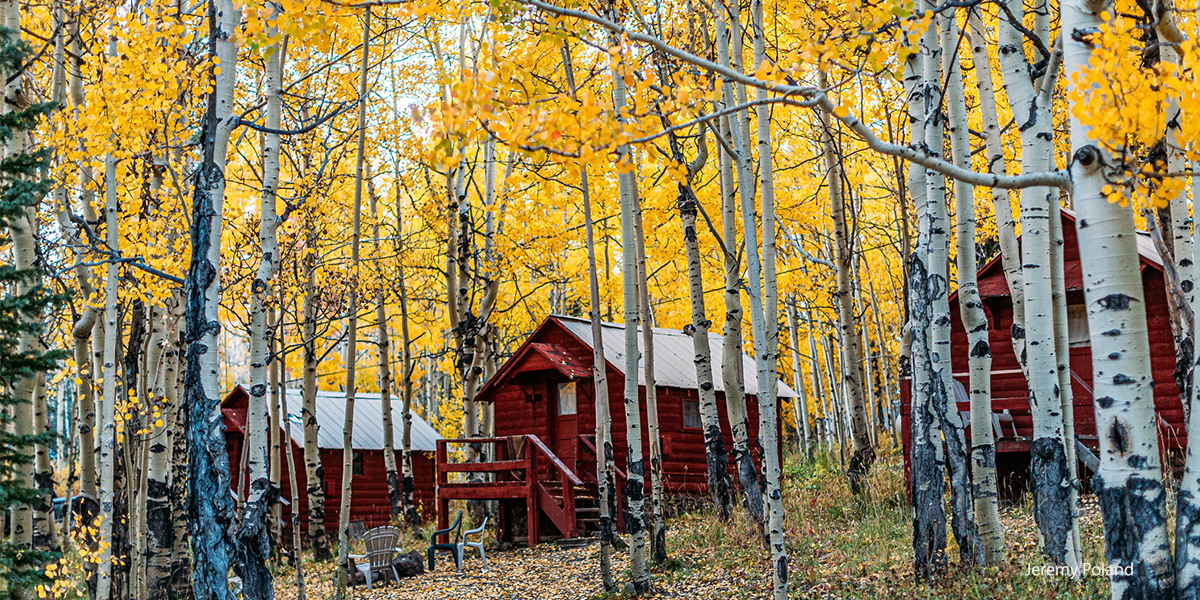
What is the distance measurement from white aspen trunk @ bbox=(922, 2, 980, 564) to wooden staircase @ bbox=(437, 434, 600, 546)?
23.0 ft

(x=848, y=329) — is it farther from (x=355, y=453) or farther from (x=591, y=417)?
(x=355, y=453)

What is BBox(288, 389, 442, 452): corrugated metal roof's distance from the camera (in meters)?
19.4

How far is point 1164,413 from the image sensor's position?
11961mm

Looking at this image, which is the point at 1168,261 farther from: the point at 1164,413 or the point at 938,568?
the point at 1164,413

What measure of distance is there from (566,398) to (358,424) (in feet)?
23.3

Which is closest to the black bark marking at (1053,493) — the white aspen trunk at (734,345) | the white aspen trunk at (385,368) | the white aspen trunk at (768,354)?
the white aspen trunk at (768,354)

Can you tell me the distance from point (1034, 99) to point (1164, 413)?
8634 mm

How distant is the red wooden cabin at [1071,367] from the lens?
11680 mm

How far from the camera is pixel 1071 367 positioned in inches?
496

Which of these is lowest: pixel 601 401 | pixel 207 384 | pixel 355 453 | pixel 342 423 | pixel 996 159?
→ pixel 355 453

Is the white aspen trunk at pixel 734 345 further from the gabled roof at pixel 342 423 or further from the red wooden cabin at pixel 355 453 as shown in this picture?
the red wooden cabin at pixel 355 453

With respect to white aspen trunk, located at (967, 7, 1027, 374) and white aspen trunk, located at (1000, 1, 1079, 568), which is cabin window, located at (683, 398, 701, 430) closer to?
white aspen trunk, located at (967, 7, 1027, 374)

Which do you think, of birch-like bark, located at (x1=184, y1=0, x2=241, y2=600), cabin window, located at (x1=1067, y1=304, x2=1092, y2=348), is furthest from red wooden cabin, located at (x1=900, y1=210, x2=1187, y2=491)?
birch-like bark, located at (x1=184, y1=0, x2=241, y2=600)

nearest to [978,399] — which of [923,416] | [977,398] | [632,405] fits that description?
[977,398]
